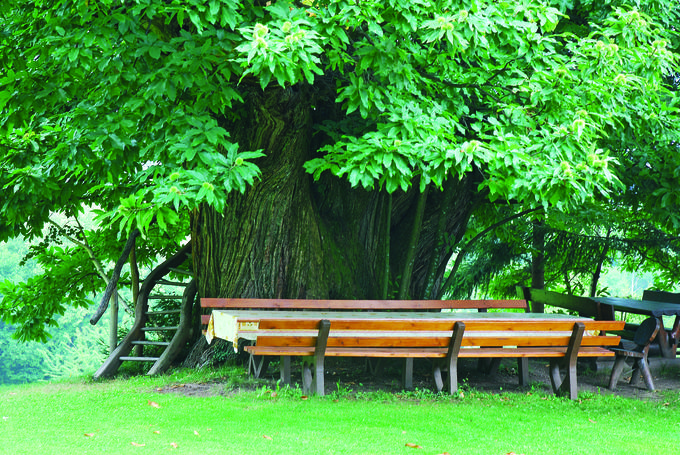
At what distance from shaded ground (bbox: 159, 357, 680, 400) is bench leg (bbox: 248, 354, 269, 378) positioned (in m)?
0.10

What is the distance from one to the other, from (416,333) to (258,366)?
2104 millimetres

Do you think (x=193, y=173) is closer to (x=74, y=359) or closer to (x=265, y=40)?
(x=265, y=40)

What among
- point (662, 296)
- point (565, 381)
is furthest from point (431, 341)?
point (662, 296)

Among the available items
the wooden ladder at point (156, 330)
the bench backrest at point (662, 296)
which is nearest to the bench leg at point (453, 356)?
the wooden ladder at point (156, 330)

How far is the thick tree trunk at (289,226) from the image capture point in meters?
7.99

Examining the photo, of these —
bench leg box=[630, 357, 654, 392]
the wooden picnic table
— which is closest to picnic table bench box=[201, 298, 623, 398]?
bench leg box=[630, 357, 654, 392]

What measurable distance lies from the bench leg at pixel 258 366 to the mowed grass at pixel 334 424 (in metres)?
0.74

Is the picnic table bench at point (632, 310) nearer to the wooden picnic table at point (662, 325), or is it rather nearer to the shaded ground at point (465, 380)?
the wooden picnic table at point (662, 325)

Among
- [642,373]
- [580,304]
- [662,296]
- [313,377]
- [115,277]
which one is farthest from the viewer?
[662,296]

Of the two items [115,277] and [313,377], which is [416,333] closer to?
[313,377]

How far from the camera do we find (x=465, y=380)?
750 centimetres

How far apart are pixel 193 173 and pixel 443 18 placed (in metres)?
2.44

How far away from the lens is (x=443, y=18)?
5.37 metres

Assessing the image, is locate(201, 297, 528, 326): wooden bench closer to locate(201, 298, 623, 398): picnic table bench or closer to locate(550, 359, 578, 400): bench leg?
locate(201, 298, 623, 398): picnic table bench
